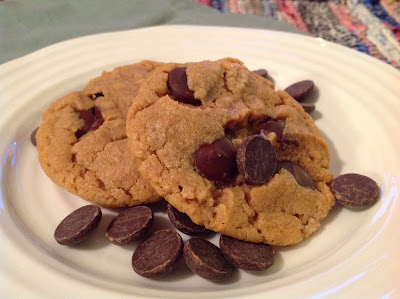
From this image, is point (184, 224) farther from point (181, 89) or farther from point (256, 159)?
point (181, 89)

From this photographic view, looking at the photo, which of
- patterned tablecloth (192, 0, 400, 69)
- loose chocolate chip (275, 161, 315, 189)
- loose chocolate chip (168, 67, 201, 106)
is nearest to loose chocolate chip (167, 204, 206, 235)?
loose chocolate chip (275, 161, 315, 189)

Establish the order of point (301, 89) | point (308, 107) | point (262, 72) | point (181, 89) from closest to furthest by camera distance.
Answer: point (181, 89)
point (308, 107)
point (301, 89)
point (262, 72)

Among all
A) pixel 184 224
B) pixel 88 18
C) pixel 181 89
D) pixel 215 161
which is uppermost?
pixel 181 89

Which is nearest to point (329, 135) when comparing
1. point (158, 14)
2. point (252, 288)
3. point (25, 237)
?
point (252, 288)

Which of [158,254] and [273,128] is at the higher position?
[273,128]

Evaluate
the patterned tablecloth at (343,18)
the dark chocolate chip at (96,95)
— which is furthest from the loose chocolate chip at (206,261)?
the patterned tablecloth at (343,18)

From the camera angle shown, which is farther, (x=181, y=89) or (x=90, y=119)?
A: (x=90, y=119)

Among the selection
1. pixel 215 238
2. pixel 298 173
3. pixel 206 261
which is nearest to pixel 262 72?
pixel 298 173

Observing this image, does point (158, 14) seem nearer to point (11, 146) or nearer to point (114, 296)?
point (11, 146)
